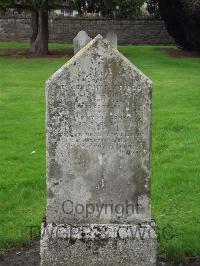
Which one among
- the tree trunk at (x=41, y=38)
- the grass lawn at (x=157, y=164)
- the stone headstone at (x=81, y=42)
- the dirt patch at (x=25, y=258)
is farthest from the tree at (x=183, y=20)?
the dirt patch at (x=25, y=258)

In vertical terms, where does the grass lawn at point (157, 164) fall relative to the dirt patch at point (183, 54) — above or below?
above

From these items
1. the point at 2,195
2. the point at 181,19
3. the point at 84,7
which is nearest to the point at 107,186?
the point at 2,195

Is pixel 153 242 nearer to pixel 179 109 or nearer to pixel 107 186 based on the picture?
pixel 107 186

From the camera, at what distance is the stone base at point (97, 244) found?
461 cm

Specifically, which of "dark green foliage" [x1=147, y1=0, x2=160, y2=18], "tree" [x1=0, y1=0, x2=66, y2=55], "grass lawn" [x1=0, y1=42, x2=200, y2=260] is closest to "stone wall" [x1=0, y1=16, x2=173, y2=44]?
"dark green foliage" [x1=147, y1=0, x2=160, y2=18]

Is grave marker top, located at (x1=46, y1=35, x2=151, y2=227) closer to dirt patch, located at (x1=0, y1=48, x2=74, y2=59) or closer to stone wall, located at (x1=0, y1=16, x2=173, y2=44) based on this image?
dirt patch, located at (x1=0, y1=48, x2=74, y2=59)

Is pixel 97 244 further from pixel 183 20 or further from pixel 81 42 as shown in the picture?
pixel 183 20

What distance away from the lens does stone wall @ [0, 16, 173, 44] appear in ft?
123

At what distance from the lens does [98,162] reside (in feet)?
15.0

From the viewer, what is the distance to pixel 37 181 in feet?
24.0

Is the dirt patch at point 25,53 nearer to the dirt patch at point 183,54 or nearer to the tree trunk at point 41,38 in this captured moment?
the tree trunk at point 41,38

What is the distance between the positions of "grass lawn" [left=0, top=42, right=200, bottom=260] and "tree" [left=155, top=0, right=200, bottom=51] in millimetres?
10395

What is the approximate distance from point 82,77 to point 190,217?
2.47m

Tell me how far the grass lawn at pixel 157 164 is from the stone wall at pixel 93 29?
68.3 ft
